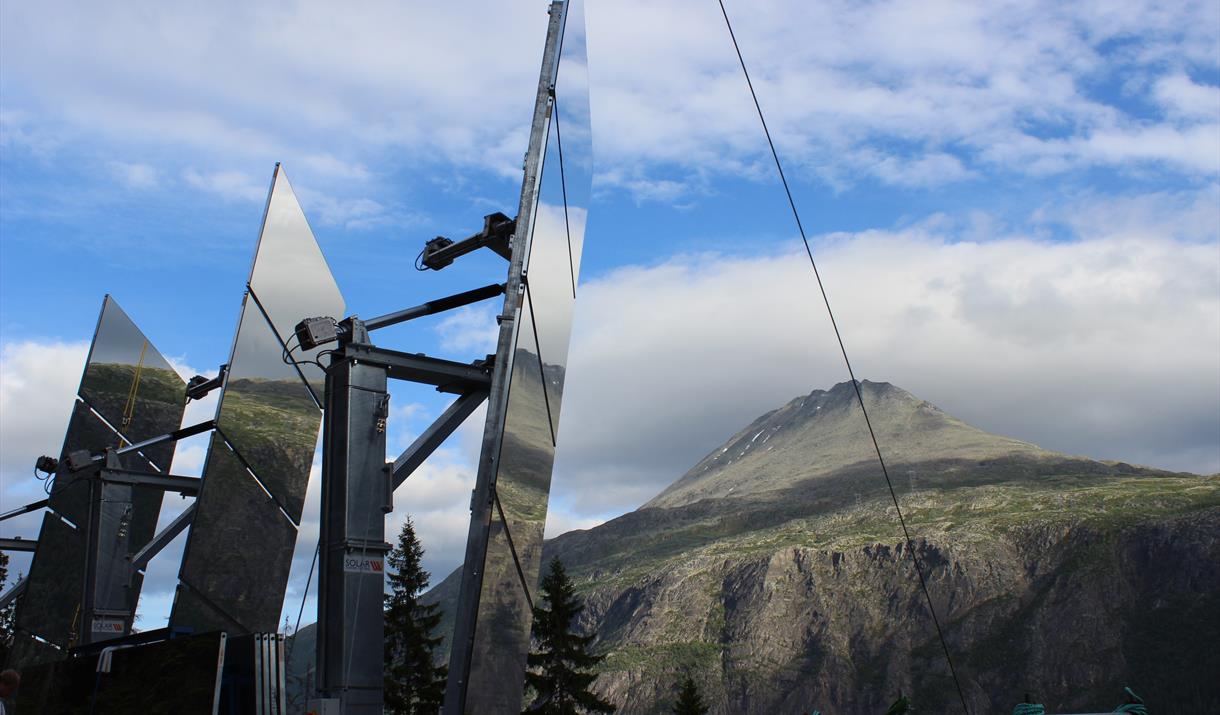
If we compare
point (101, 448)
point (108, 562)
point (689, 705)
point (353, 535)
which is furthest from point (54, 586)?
point (689, 705)

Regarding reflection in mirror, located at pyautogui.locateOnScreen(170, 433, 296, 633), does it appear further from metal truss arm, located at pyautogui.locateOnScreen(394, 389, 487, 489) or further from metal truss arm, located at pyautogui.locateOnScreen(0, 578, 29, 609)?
metal truss arm, located at pyautogui.locateOnScreen(0, 578, 29, 609)

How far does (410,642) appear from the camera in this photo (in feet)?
218

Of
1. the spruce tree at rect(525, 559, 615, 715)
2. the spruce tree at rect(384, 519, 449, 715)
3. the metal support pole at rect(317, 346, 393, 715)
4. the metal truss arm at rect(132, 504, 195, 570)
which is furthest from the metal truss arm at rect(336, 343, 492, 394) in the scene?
the spruce tree at rect(525, 559, 615, 715)

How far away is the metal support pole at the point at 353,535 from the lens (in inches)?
396

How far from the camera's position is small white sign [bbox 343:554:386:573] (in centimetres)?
1026

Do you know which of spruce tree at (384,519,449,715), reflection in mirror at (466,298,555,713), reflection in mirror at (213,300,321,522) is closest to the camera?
reflection in mirror at (466,298,555,713)

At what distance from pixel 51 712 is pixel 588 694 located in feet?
190

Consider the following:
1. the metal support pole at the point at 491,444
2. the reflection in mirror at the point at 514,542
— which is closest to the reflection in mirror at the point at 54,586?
the reflection in mirror at the point at 514,542

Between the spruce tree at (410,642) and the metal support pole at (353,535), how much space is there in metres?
48.4

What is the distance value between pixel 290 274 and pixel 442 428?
579 cm

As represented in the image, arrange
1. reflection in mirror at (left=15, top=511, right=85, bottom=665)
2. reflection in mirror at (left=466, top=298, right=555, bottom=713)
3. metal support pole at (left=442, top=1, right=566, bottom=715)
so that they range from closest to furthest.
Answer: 1. metal support pole at (left=442, top=1, right=566, bottom=715)
2. reflection in mirror at (left=466, top=298, right=555, bottom=713)
3. reflection in mirror at (left=15, top=511, right=85, bottom=665)

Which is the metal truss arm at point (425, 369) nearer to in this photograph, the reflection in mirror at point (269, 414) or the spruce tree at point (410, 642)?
the reflection in mirror at point (269, 414)

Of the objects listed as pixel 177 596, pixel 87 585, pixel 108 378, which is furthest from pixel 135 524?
pixel 177 596

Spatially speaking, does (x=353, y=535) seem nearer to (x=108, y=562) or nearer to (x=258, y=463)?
(x=258, y=463)
